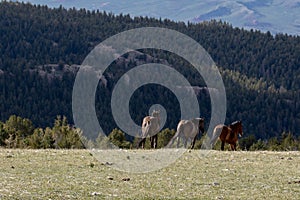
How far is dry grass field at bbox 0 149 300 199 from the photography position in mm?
18453

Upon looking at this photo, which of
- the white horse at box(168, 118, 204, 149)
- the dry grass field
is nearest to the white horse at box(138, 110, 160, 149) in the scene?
the white horse at box(168, 118, 204, 149)

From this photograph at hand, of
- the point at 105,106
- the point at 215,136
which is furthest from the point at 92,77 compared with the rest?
the point at 215,136

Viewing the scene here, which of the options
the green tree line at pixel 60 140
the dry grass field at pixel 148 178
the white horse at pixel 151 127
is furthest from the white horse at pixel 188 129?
→ the green tree line at pixel 60 140

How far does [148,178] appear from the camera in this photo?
21.4 m

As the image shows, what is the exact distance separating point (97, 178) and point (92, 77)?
483ft

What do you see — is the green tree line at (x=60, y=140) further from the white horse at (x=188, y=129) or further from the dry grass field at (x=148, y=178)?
the dry grass field at (x=148, y=178)

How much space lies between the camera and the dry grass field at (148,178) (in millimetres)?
18453

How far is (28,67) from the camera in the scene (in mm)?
194750

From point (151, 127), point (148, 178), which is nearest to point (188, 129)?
point (151, 127)

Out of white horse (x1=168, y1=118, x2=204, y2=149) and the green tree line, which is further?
the green tree line

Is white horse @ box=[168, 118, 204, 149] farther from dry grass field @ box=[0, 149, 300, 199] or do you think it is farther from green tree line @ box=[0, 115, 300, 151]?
green tree line @ box=[0, 115, 300, 151]

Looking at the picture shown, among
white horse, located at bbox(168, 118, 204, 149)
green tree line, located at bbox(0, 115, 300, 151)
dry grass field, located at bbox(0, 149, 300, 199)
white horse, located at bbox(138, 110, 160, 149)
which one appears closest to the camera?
dry grass field, located at bbox(0, 149, 300, 199)

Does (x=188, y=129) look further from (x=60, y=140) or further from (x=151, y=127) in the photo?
(x=60, y=140)

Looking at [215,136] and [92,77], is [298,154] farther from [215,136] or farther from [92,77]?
[92,77]
